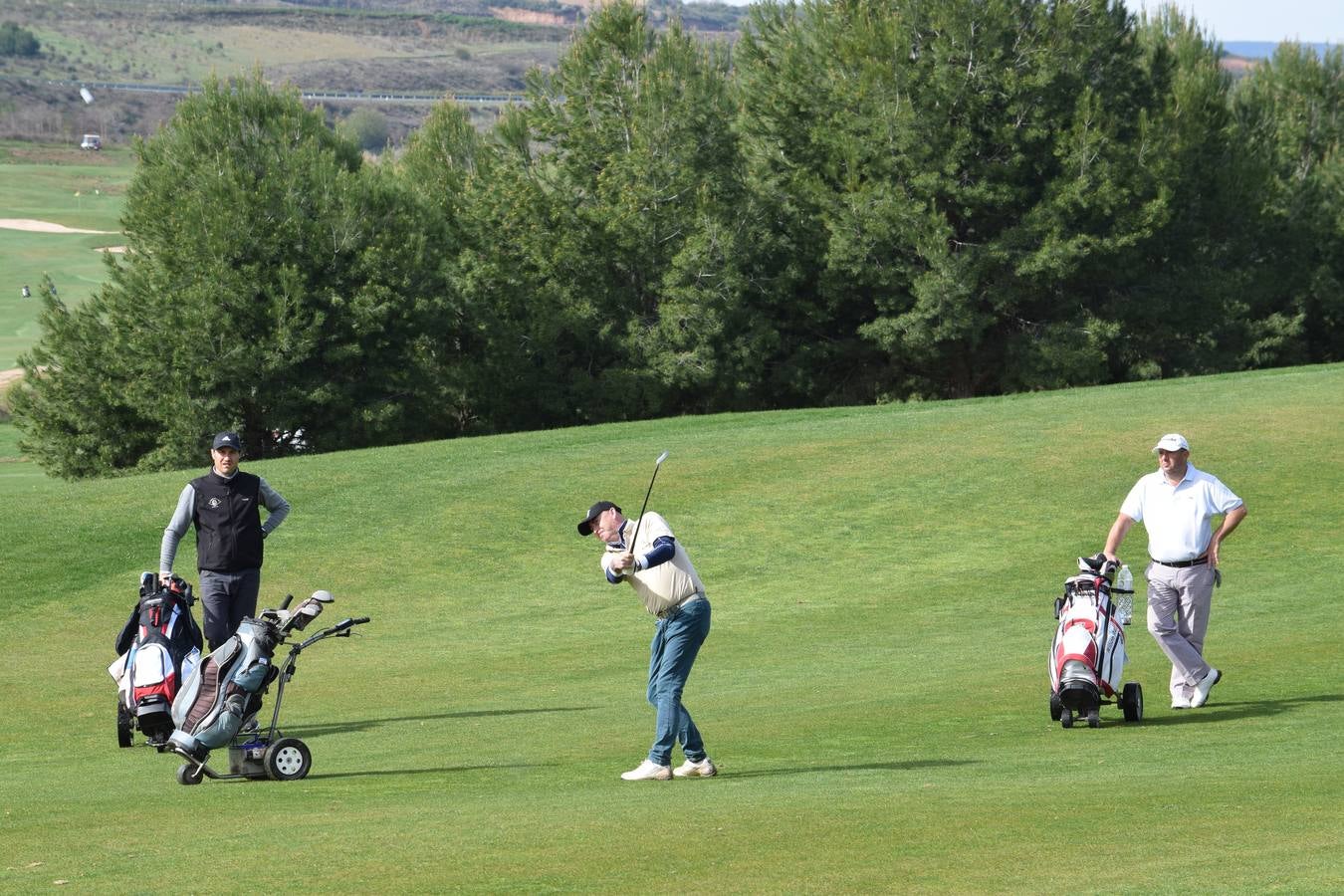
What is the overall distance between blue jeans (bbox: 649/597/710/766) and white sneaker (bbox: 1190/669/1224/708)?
16.1 ft

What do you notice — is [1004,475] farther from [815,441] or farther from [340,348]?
[340,348]

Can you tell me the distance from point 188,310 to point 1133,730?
40.9 meters

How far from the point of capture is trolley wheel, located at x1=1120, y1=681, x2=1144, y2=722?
13578 mm

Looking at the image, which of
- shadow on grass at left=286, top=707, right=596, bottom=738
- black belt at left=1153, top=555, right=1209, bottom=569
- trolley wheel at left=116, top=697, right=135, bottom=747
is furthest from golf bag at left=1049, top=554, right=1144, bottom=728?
trolley wheel at left=116, top=697, right=135, bottom=747

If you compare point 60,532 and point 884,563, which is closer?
point 884,563

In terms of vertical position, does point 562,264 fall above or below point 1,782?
below

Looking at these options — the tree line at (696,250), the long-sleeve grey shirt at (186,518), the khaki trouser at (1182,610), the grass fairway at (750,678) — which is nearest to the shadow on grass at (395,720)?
the grass fairway at (750,678)

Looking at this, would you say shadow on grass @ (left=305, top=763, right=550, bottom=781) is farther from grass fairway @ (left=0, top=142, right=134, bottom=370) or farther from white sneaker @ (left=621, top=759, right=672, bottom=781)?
grass fairway @ (left=0, top=142, right=134, bottom=370)

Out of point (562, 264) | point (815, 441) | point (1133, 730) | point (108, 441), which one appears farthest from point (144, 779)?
point (562, 264)

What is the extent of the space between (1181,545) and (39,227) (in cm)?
15751

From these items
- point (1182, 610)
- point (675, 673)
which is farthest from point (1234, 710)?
point (675, 673)

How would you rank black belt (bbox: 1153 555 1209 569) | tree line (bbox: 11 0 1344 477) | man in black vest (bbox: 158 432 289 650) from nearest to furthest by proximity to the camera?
black belt (bbox: 1153 555 1209 569) < man in black vest (bbox: 158 432 289 650) < tree line (bbox: 11 0 1344 477)

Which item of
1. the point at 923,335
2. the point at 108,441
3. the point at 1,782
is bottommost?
the point at 108,441

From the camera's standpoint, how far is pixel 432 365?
56.6 m
